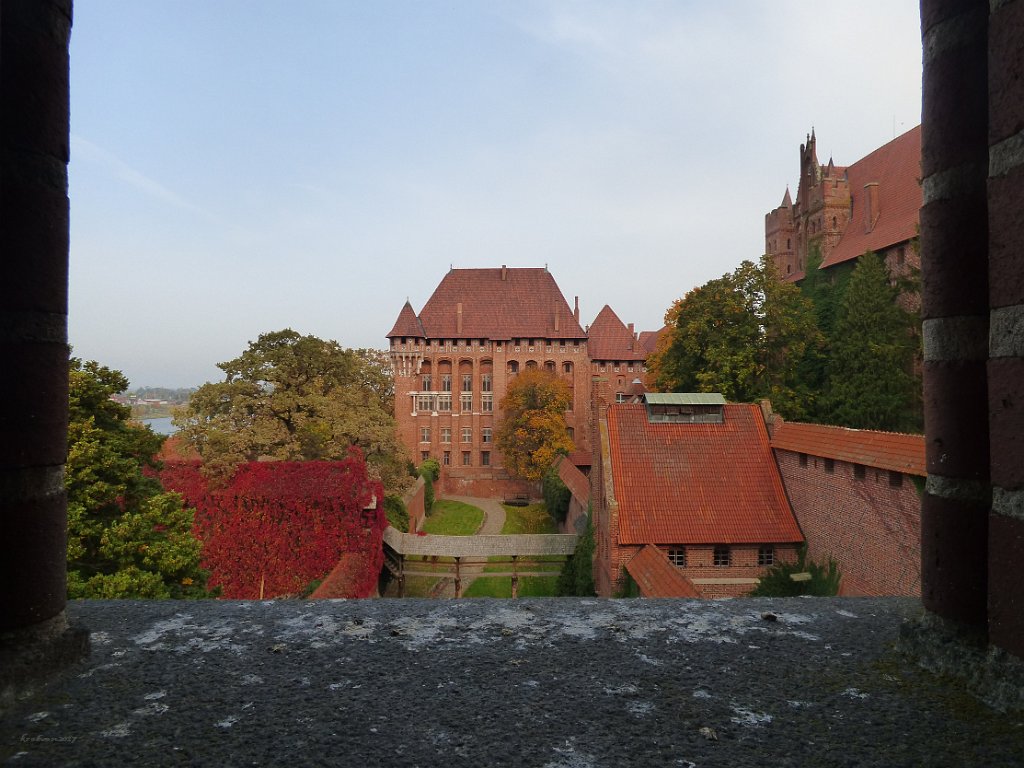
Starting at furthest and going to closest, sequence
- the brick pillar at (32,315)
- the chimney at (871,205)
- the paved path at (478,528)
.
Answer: the chimney at (871,205), the paved path at (478,528), the brick pillar at (32,315)

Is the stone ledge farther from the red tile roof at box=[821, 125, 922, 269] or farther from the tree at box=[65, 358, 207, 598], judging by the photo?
the red tile roof at box=[821, 125, 922, 269]

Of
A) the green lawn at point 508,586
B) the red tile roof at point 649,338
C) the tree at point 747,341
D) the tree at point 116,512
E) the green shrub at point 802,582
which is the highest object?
the red tile roof at point 649,338

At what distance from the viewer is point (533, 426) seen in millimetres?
42375

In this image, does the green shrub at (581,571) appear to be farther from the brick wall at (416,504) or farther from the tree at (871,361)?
the tree at (871,361)

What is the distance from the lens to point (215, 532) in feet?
60.4

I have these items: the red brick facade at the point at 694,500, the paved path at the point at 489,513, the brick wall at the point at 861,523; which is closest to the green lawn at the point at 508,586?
the red brick facade at the point at 694,500

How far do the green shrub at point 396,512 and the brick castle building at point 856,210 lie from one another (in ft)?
87.2

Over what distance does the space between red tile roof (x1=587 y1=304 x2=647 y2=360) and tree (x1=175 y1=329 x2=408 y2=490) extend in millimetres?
32175

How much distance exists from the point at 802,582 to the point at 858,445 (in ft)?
13.9

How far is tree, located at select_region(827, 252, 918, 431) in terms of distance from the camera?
2455cm

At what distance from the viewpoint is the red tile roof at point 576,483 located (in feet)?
83.5

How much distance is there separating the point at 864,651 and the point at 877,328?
2807 centimetres

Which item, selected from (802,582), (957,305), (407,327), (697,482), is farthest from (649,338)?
(957,305)

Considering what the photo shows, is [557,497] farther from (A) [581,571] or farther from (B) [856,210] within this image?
(B) [856,210]
